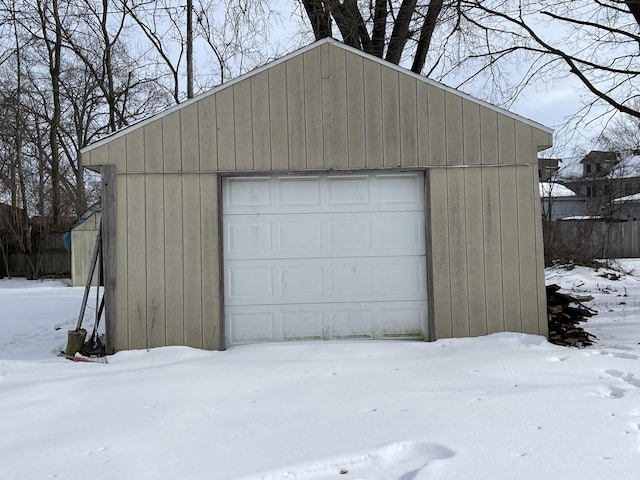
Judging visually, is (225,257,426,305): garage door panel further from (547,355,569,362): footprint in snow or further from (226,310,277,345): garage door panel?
(547,355,569,362): footprint in snow

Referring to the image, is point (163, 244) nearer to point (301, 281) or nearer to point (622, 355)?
point (301, 281)

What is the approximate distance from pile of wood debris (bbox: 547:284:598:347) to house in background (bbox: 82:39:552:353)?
36 centimetres

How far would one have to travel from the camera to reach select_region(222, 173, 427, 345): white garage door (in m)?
6.76

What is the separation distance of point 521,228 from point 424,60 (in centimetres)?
825

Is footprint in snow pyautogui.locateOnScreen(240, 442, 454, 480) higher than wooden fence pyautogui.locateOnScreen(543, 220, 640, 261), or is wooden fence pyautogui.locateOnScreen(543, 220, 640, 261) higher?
wooden fence pyautogui.locateOnScreen(543, 220, 640, 261)

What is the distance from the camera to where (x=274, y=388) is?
485 centimetres

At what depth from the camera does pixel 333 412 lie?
161 inches

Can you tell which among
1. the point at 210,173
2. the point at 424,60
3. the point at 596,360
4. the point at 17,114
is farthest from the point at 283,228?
the point at 17,114

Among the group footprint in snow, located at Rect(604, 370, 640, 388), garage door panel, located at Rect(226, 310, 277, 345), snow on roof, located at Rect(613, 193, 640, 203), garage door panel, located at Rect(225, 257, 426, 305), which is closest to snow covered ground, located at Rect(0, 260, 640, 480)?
footprint in snow, located at Rect(604, 370, 640, 388)

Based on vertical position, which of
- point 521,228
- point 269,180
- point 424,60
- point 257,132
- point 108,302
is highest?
point 424,60

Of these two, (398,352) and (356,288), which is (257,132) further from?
(398,352)

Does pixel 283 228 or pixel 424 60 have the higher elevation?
pixel 424 60

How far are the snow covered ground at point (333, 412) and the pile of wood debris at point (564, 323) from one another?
0.39 m

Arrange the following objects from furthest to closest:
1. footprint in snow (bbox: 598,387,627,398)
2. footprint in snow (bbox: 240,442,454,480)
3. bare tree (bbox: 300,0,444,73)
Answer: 1. bare tree (bbox: 300,0,444,73)
2. footprint in snow (bbox: 598,387,627,398)
3. footprint in snow (bbox: 240,442,454,480)
